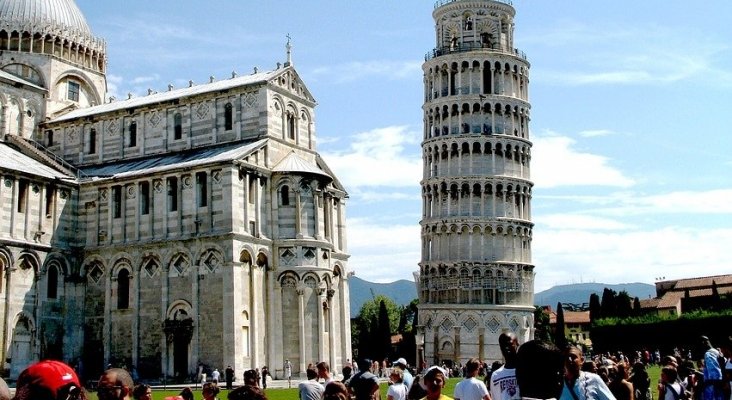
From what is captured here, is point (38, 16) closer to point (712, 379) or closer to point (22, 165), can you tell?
point (22, 165)

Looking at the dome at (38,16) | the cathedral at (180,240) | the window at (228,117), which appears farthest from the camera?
the dome at (38,16)

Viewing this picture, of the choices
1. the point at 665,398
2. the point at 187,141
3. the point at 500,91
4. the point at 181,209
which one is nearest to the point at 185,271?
the point at 181,209

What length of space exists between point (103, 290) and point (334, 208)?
45.5 ft

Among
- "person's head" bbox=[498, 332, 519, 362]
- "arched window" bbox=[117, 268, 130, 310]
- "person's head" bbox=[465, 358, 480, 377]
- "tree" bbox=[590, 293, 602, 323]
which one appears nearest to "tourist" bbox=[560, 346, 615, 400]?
"person's head" bbox=[498, 332, 519, 362]

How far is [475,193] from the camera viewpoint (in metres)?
75.1

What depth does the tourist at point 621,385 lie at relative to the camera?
12843 mm

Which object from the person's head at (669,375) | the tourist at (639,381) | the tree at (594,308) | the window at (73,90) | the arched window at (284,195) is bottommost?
the tourist at (639,381)

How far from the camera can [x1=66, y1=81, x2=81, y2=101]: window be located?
57.2 metres

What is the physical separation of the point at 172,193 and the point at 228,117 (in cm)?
553

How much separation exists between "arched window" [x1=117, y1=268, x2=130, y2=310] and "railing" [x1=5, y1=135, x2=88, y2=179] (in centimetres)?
675

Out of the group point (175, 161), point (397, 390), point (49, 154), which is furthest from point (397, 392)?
point (49, 154)

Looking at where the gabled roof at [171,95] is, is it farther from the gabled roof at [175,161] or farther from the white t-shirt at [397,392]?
the white t-shirt at [397,392]

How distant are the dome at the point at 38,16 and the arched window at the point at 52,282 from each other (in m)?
16.8

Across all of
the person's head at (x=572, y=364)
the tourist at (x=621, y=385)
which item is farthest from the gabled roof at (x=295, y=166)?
the person's head at (x=572, y=364)
